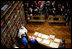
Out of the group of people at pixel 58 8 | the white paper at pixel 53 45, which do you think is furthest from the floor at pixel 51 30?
the white paper at pixel 53 45

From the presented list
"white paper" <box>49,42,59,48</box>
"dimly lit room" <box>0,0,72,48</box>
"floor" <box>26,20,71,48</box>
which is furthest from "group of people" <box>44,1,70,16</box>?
"white paper" <box>49,42,59,48</box>

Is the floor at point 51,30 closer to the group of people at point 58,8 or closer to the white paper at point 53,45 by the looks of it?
the group of people at point 58,8

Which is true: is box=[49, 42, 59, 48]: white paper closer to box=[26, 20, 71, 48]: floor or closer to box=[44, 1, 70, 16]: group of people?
box=[26, 20, 71, 48]: floor

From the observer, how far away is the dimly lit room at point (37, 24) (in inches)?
231

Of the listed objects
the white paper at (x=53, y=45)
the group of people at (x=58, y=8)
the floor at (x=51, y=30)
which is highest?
the group of people at (x=58, y=8)

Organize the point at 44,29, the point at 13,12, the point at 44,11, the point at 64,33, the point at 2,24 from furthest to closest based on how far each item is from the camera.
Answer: the point at 44,11
the point at 44,29
the point at 64,33
the point at 13,12
the point at 2,24

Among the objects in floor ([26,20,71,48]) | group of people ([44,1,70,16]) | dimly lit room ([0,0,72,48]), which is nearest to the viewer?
dimly lit room ([0,0,72,48])

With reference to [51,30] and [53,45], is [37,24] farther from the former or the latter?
[53,45]

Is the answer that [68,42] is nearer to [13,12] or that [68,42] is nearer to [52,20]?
[52,20]

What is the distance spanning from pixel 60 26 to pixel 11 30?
12.4 ft

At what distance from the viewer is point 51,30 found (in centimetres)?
750

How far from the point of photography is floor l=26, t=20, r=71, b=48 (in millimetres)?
7000

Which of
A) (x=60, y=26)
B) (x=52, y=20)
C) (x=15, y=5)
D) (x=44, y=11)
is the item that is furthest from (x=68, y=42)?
(x=15, y=5)

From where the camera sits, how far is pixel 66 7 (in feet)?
24.3
